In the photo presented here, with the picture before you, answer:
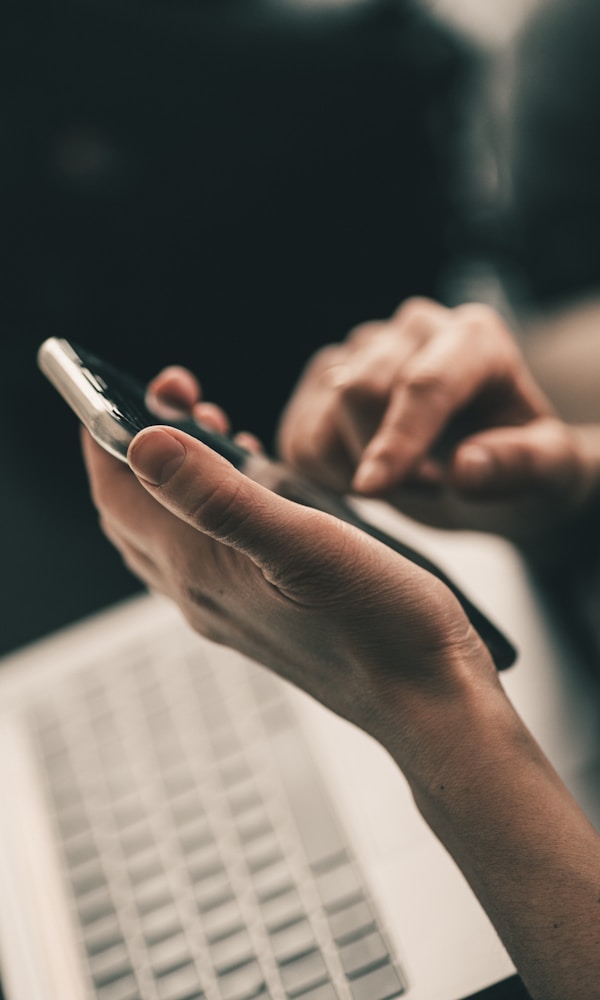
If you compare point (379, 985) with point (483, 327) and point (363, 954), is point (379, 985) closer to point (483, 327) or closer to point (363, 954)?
point (363, 954)

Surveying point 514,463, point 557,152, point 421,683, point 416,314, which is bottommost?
point 421,683

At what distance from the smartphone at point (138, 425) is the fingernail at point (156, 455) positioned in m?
0.01

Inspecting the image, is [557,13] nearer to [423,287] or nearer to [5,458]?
Result: [423,287]

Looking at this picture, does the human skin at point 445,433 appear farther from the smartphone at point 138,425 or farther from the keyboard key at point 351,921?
the keyboard key at point 351,921

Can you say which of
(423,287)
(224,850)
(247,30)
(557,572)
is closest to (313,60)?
(247,30)

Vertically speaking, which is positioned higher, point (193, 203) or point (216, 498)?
point (193, 203)

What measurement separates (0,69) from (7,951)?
55 centimetres

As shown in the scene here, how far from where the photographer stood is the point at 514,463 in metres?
0.50

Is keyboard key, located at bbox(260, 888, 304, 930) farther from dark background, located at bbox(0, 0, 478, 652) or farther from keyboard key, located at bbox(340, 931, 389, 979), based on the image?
dark background, located at bbox(0, 0, 478, 652)

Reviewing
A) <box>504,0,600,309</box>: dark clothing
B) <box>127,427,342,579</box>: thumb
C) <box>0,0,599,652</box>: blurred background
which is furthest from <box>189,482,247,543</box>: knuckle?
<box>504,0,600,309</box>: dark clothing

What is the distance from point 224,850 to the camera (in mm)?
447

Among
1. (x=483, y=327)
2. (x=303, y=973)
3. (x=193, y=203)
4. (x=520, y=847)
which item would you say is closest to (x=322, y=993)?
(x=303, y=973)

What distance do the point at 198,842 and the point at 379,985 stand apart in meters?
0.12

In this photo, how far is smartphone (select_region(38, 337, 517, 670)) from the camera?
300 millimetres
